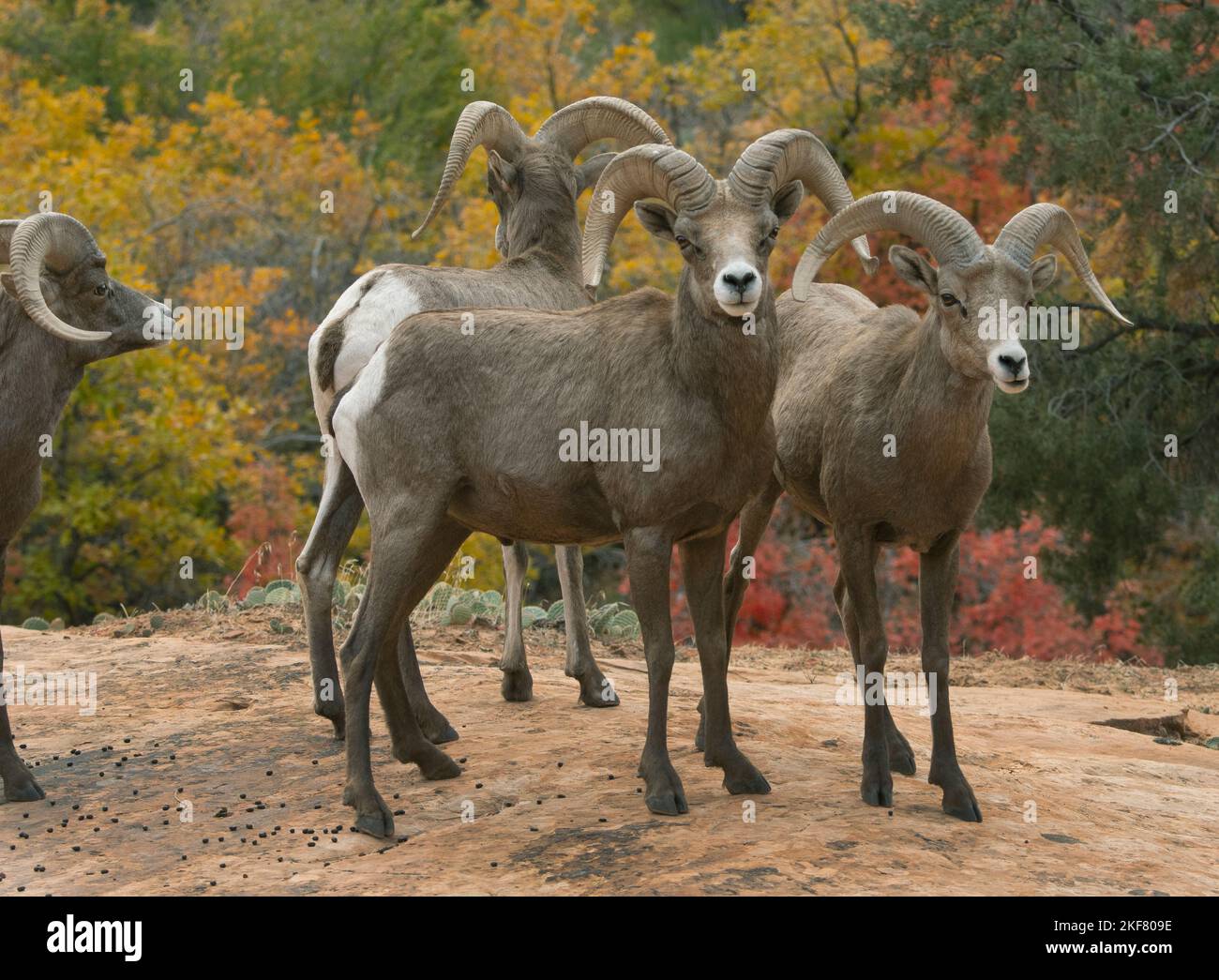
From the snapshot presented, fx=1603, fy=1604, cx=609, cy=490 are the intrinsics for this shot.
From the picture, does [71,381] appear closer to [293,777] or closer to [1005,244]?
[293,777]

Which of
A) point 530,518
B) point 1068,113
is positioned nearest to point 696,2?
point 1068,113

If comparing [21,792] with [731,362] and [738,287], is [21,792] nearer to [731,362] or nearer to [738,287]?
[731,362]

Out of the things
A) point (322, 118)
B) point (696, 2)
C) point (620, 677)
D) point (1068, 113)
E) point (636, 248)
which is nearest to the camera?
point (620, 677)

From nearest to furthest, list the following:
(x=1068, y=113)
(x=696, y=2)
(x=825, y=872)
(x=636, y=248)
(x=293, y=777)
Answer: (x=825, y=872) → (x=293, y=777) → (x=1068, y=113) → (x=636, y=248) → (x=696, y=2)

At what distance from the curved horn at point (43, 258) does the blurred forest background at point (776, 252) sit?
3106mm

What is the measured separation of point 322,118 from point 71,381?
76.3 ft

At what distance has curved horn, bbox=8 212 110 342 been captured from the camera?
21.7ft

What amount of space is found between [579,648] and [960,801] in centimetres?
225

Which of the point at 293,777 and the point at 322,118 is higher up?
the point at 322,118

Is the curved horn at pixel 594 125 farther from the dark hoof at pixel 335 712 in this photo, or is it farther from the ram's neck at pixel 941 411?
the dark hoof at pixel 335 712

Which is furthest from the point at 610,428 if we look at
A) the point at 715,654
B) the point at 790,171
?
the point at 790,171

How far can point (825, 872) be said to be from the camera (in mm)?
5594

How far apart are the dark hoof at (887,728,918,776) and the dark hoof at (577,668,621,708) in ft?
5.16

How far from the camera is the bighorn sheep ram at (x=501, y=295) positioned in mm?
7328
